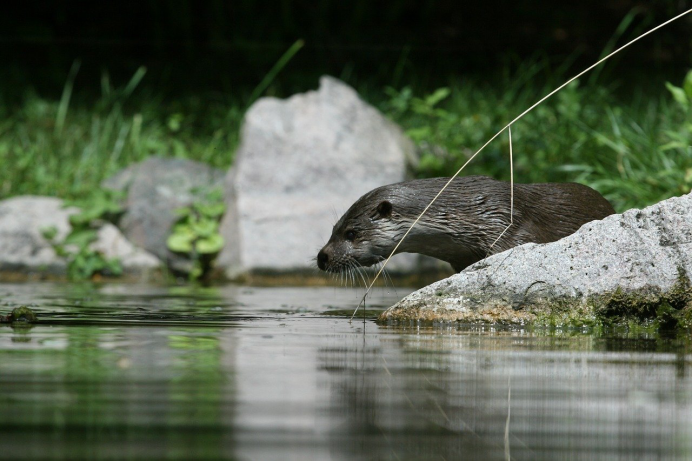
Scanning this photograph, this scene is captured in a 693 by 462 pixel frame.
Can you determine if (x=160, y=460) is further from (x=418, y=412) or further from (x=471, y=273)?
(x=471, y=273)

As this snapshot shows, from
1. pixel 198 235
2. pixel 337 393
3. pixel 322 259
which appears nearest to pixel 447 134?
pixel 198 235

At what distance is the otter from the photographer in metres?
5.44

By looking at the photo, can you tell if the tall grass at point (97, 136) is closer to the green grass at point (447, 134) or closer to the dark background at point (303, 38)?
the green grass at point (447, 134)

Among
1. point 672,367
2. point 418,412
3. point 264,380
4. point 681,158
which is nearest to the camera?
point 418,412

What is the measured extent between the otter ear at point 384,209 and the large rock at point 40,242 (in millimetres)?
3812

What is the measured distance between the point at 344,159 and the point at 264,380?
6.44 metres

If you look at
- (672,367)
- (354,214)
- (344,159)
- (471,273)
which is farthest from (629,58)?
(672,367)

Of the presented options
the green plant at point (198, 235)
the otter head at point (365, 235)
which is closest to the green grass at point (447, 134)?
the green plant at point (198, 235)

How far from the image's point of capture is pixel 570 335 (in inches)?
157

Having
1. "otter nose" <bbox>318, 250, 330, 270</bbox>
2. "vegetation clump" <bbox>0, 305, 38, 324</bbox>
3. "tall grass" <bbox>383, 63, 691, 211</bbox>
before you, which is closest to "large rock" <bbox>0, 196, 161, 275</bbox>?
"tall grass" <bbox>383, 63, 691, 211</bbox>

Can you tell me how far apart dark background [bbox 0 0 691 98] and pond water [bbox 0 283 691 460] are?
30.7 feet

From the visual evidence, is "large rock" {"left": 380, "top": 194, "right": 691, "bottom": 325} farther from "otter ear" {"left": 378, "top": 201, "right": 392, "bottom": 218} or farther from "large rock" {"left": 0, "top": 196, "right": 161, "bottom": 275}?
"large rock" {"left": 0, "top": 196, "right": 161, "bottom": 275}

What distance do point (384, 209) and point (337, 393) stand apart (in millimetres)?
3127

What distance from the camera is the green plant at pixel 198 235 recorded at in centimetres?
883
